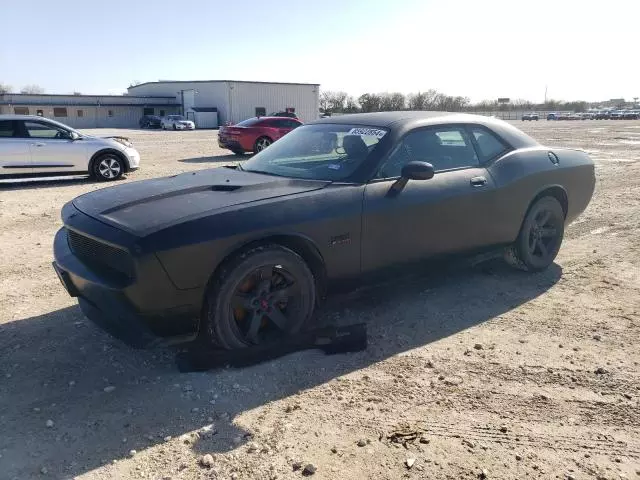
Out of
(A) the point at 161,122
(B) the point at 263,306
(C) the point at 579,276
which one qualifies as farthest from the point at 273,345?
(A) the point at 161,122

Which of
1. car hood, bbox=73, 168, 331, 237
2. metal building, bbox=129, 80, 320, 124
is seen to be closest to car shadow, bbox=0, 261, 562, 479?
car hood, bbox=73, 168, 331, 237

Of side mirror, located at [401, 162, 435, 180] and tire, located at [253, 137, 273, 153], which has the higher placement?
tire, located at [253, 137, 273, 153]

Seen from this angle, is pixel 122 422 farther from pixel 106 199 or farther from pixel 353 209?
pixel 353 209

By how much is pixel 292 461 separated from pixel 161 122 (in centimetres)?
5308

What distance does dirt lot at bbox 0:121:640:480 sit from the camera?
2619 millimetres

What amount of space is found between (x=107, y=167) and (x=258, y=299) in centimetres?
944

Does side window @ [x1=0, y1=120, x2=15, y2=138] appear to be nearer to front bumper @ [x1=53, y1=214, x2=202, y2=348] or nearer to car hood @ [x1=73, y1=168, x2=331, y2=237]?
car hood @ [x1=73, y1=168, x2=331, y2=237]

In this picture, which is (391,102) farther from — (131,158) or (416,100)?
(131,158)

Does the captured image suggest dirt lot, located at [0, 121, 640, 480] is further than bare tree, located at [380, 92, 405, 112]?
No

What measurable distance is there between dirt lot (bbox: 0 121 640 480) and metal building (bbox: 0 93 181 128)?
57208mm

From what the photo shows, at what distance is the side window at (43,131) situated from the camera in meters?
11.0

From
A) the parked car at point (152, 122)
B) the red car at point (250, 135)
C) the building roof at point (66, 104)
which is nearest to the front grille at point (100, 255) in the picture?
the red car at point (250, 135)

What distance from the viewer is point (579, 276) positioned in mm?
5266

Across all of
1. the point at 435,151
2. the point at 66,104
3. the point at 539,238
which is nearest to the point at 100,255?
the point at 435,151
